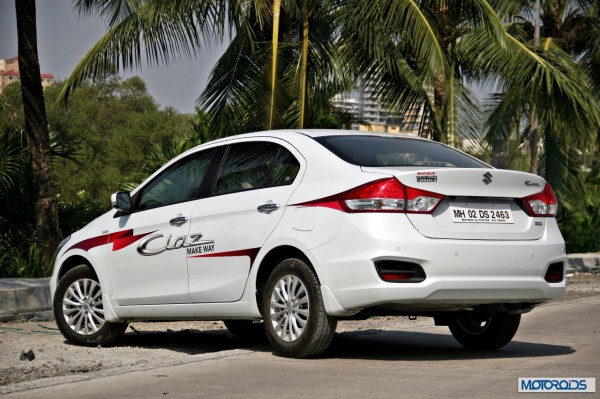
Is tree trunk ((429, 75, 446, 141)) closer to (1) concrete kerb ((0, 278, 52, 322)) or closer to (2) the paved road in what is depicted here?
(1) concrete kerb ((0, 278, 52, 322))

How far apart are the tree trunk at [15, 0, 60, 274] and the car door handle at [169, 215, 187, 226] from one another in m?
6.41

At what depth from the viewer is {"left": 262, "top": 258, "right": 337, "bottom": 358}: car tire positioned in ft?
25.9

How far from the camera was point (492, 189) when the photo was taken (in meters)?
8.04

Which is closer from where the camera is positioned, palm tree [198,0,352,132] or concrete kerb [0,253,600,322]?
concrete kerb [0,253,600,322]

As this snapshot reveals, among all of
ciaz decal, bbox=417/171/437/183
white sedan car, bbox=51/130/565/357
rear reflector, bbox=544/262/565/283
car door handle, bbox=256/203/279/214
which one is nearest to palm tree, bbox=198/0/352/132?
white sedan car, bbox=51/130/565/357

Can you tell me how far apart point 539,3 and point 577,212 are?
529cm

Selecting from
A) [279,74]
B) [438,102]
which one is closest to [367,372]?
[279,74]

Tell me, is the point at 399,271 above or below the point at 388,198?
below

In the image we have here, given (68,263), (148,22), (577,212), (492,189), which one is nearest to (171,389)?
(492,189)

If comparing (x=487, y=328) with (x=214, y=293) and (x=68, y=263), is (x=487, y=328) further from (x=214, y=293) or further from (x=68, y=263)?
(x=68, y=263)

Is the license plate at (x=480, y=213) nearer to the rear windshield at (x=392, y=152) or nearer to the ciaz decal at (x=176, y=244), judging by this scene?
the rear windshield at (x=392, y=152)

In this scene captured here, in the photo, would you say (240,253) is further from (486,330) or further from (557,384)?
(557,384)

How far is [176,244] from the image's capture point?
9016 millimetres

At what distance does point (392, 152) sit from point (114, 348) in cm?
284
